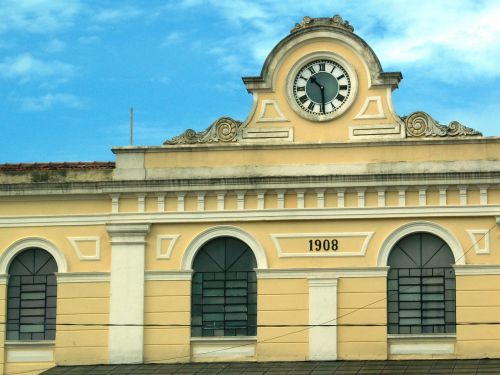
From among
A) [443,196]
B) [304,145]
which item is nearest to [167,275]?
[304,145]

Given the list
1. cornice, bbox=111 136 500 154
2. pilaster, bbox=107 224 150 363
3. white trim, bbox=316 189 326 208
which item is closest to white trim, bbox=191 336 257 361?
pilaster, bbox=107 224 150 363

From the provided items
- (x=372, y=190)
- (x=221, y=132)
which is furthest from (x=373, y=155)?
(x=221, y=132)

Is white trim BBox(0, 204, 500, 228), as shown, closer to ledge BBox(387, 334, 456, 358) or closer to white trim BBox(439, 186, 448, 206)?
white trim BBox(439, 186, 448, 206)

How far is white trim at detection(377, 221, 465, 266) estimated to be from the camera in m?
34.2

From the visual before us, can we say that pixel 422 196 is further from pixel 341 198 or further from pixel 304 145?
pixel 304 145

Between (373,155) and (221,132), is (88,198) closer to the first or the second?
(221,132)

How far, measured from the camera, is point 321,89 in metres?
35.6

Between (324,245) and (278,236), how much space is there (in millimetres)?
1144

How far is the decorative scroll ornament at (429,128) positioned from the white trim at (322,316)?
4.07 metres

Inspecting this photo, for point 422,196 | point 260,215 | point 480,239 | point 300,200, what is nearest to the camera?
point 480,239

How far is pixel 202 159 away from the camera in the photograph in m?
35.6

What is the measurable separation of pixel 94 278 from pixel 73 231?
1345 millimetres

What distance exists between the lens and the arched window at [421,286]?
34219 millimetres

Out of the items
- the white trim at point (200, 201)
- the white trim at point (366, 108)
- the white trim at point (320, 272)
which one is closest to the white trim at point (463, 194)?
the white trim at point (320, 272)
